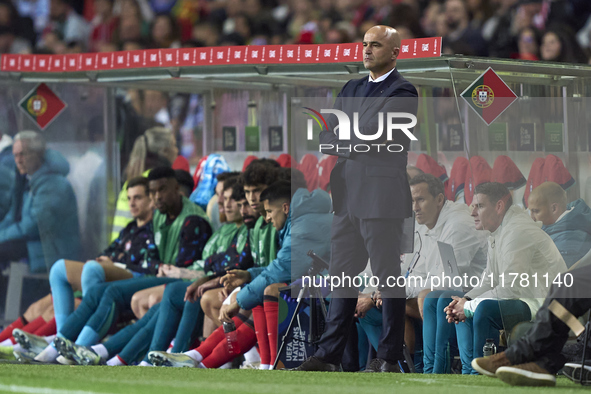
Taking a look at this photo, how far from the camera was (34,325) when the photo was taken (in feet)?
26.8

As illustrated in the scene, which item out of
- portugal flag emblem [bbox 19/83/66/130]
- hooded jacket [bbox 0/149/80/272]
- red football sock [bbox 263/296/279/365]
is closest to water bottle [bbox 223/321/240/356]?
red football sock [bbox 263/296/279/365]

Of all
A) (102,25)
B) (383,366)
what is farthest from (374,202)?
(102,25)

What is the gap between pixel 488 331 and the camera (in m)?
6.00

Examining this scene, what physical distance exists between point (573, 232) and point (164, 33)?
300 inches

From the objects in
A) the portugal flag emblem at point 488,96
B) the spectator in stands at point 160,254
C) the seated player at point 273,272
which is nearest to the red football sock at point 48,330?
the spectator in stands at point 160,254

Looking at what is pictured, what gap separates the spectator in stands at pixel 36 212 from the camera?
8.62 meters

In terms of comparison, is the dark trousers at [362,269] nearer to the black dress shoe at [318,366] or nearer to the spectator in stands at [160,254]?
the black dress shoe at [318,366]

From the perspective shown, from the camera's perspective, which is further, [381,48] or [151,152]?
[151,152]

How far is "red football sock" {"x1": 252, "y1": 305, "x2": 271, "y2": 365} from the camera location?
22.1 ft

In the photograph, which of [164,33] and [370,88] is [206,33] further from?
[370,88]

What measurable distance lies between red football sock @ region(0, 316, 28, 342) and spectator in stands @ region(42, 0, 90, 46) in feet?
21.1

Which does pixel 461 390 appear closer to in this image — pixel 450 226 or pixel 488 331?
pixel 488 331

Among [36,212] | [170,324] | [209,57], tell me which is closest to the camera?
[170,324]

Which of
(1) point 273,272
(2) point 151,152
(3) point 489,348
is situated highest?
(2) point 151,152
